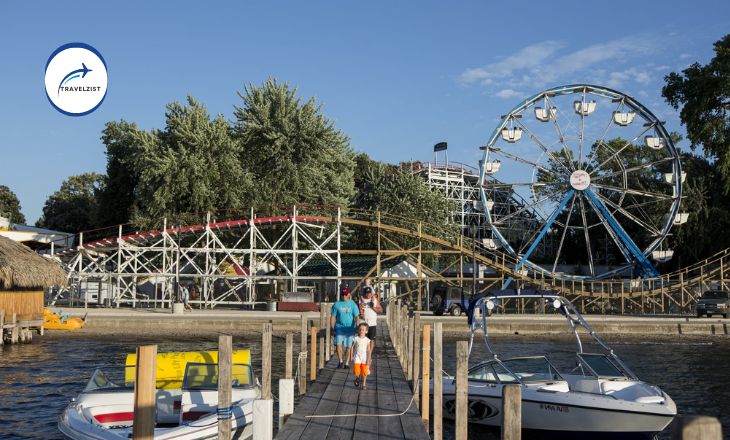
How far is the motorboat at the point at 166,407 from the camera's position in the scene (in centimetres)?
1203

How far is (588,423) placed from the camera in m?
15.1

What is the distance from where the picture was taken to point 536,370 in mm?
17094

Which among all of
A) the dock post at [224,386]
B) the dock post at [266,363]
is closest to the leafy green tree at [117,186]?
the dock post at [266,363]

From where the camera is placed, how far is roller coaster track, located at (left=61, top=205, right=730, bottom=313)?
148 ft

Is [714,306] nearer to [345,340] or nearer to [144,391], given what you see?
[345,340]

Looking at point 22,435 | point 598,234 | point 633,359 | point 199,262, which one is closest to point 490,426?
point 22,435


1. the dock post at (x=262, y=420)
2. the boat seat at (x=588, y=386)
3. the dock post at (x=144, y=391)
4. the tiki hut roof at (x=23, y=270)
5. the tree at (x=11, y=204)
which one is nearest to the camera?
the dock post at (x=144, y=391)

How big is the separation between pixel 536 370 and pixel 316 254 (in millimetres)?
36311

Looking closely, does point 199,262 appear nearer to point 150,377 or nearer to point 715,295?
point 715,295

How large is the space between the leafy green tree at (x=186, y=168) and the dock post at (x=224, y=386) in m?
39.9

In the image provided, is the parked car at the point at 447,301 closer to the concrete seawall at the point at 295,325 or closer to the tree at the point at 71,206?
the concrete seawall at the point at 295,325

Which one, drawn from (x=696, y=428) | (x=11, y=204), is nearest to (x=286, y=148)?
(x=696, y=428)

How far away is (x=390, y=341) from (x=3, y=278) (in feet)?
50.5

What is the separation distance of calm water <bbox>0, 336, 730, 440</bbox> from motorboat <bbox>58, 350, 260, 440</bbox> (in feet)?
9.61
